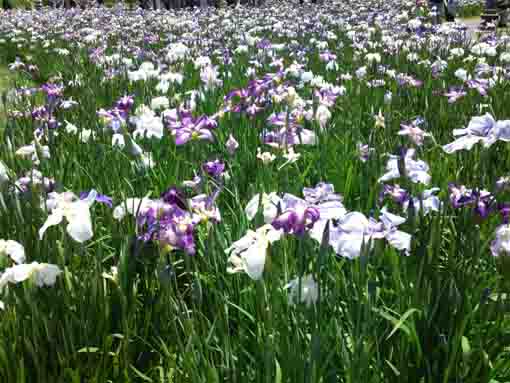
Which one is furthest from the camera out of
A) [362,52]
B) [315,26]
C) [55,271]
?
[315,26]

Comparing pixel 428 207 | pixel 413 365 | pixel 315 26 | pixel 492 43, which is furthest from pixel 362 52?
pixel 413 365

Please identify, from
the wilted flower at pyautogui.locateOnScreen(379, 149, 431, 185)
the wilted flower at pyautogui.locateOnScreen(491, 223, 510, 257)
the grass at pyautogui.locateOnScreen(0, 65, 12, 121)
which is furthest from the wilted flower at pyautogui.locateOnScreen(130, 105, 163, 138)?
the grass at pyautogui.locateOnScreen(0, 65, 12, 121)

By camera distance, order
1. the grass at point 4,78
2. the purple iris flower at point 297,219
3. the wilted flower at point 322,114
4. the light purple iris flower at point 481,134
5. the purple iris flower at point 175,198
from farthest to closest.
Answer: the grass at point 4,78 → the wilted flower at point 322,114 → the light purple iris flower at point 481,134 → the purple iris flower at point 175,198 → the purple iris flower at point 297,219

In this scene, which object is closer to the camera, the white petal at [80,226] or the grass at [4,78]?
the white petal at [80,226]

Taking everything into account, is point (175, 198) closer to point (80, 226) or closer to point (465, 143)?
point (80, 226)

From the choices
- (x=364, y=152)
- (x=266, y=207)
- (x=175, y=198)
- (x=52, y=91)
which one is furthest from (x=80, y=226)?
(x=52, y=91)

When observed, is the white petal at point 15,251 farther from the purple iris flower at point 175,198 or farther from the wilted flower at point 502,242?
the wilted flower at point 502,242

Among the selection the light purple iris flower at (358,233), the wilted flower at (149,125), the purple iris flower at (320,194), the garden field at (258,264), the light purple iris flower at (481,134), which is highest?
the light purple iris flower at (481,134)

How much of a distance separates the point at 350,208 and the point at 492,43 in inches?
156

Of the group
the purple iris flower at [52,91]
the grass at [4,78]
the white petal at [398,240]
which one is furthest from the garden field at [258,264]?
the grass at [4,78]

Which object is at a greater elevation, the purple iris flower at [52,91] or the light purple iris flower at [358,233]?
the purple iris flower at [52,91]

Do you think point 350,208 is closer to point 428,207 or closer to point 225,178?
point 225,178

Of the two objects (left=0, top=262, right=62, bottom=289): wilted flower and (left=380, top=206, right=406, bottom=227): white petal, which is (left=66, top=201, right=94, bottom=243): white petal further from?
(left=380, top=206, right=406, bottom=227): white petal

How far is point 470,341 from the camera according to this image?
1.53 metres
